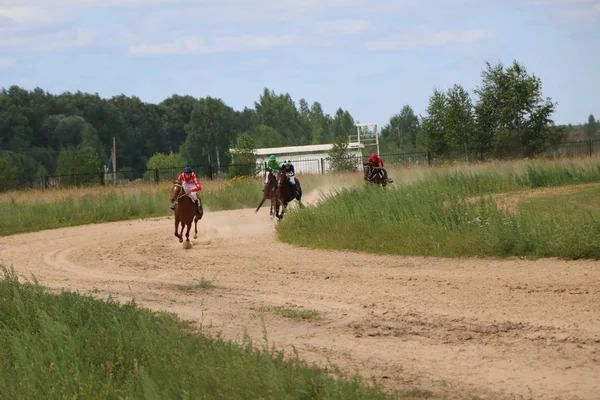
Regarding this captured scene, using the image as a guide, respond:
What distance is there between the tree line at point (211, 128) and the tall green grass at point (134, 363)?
45005mm

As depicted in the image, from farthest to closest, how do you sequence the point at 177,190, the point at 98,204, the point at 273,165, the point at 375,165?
1. the point at 98,204
2. the point at 375,165
3. the point at 273,165
4. the point at 177,190

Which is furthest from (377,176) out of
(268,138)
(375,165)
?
(268,138)

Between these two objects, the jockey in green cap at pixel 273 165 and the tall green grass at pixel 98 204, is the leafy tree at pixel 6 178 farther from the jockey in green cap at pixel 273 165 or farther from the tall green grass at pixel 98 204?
the jockey in green cap at pixel 273 165

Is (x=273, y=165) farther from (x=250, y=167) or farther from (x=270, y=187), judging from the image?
(x=250, y=167)

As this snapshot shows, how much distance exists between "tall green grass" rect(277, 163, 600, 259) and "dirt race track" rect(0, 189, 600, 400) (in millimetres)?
658

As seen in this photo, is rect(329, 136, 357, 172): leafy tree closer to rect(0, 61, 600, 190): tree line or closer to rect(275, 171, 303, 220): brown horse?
rect(0, 61, 600, 190): tree line

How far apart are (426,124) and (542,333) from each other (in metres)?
52.5

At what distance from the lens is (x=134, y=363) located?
9383 mm

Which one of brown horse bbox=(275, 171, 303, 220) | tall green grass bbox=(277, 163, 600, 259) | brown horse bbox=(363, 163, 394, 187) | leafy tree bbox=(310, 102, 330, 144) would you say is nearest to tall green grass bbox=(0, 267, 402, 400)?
tall green grass bbox=(277, 163, 600, 259)

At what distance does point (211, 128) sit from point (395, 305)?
385ft

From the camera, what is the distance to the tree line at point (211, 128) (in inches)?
2199

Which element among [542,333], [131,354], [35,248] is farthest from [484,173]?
[131,354]

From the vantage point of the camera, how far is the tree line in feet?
183

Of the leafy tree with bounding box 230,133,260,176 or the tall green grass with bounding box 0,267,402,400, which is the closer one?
the tall green grass with bounding box 0,267,402,400
